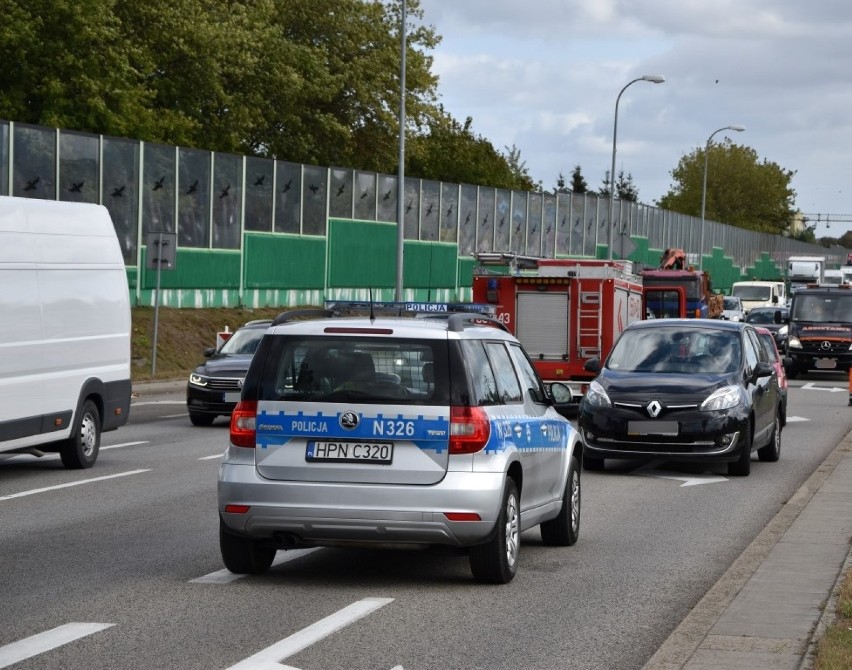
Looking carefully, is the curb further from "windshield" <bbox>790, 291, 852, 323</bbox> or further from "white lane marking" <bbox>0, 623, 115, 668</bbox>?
"windshield" <bbox>790, 291, 852, 323</bbox>

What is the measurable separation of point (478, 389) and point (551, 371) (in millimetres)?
17385

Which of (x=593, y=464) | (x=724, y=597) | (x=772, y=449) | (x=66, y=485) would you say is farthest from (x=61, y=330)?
(x=724, y=597)

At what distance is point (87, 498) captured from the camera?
48.2 ft

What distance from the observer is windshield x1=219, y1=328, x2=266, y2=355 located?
25.6m

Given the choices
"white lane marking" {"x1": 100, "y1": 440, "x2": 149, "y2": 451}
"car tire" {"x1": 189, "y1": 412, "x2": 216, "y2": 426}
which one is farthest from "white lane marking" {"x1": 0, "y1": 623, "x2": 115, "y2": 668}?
"car tire" {"x1": 189, "y1": 412, "x2": 216, "y2": 426}

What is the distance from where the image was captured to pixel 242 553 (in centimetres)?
1003

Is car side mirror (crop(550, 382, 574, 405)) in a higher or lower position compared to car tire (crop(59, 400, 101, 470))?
higher

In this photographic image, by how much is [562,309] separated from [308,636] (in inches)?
764

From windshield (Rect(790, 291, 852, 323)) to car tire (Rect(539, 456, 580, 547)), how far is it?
106ft

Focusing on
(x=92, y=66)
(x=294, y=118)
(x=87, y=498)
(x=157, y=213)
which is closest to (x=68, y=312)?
(x=87, y=498)

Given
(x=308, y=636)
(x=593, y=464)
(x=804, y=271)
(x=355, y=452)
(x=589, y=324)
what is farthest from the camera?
(x=804, y=271)

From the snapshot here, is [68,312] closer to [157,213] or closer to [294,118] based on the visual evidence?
[157,213]

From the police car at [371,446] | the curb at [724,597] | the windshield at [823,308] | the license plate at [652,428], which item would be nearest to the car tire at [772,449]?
the license plate at [652,428]

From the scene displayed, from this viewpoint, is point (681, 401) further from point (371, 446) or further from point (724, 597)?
point (371, 446)
